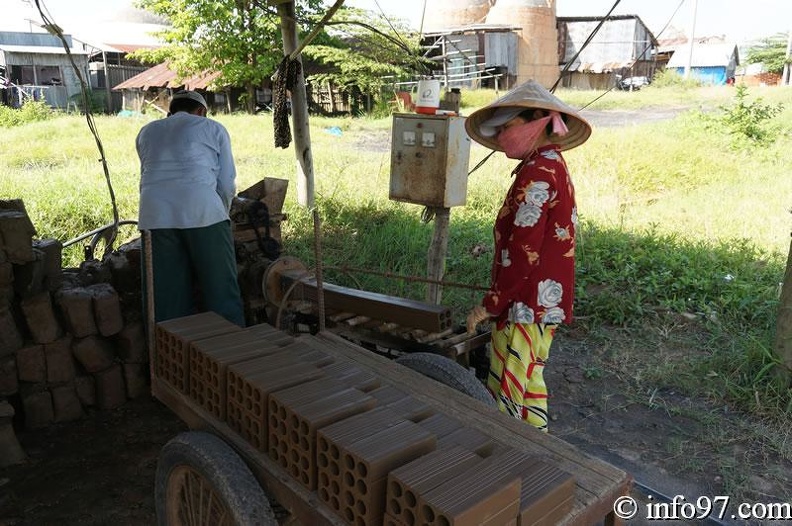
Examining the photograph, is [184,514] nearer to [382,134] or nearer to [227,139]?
[227,139]

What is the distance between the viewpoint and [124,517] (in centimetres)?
305

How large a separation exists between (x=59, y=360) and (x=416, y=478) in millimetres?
3181

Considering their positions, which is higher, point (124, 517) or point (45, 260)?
point (45, 260)

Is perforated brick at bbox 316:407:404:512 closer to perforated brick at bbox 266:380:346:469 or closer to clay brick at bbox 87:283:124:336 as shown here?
perforated brick at bbox 266:380:346:469

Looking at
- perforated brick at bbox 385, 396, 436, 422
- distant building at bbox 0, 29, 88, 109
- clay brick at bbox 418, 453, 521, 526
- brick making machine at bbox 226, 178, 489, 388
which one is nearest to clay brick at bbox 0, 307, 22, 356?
brick making machine at bbox 226, 178, 489, 388

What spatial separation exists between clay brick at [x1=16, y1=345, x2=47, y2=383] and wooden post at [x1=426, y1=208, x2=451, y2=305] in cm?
252

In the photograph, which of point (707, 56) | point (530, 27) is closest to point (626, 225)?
point (530, 27)

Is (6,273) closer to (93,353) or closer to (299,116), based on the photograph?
(93,353)

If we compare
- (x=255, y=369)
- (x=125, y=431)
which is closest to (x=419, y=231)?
(x=125, y=431)

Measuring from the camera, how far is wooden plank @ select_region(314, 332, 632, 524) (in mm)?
1777

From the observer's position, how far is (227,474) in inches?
75.6

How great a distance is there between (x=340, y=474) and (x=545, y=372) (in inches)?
128

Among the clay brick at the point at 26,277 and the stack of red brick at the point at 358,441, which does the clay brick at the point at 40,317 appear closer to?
the clay brick at the point at 26,277

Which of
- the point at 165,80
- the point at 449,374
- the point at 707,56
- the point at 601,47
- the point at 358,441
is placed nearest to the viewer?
the point at 358,441
